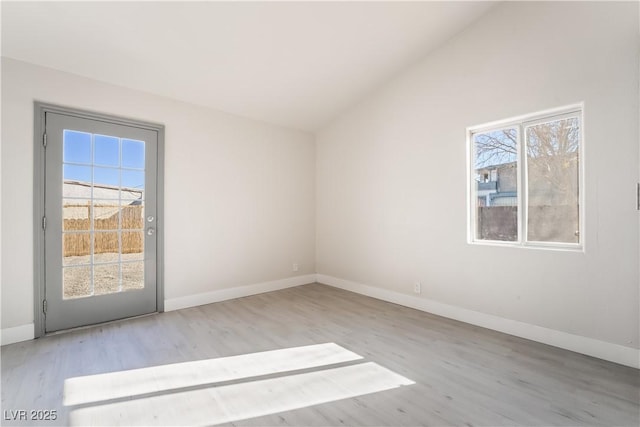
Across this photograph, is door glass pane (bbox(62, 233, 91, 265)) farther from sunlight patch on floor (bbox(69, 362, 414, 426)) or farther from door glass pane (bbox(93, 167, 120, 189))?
sunlight patch on floor (bbox(69, 362, 414, 426))

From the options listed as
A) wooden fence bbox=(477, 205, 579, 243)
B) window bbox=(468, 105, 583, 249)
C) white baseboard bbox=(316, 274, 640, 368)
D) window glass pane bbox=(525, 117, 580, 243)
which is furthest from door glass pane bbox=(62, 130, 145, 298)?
window glass pane bbox=(525, 117, 580, 243)

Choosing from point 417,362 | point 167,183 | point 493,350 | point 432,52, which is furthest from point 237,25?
point 493,350

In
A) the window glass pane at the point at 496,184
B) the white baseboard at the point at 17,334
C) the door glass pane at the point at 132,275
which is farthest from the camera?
the door glass pane at the point at 132,275

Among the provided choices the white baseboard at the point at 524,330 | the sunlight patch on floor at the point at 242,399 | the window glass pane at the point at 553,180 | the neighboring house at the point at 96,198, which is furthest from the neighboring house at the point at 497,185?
the neighboring house at the point at 96,198

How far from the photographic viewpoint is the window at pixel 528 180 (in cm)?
270

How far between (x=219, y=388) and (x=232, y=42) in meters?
3.02

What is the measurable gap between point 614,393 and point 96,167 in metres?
4.81

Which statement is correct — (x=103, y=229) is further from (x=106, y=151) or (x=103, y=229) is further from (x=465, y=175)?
(x=465, y=175)

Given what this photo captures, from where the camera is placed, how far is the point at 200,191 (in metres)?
3.89

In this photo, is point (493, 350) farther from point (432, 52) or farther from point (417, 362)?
point (432, 52)

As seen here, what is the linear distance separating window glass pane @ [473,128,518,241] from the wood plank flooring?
3.49 feet

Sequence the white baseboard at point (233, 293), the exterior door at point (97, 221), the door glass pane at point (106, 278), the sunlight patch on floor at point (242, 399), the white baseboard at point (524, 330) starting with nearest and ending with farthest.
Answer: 1. the sunlight patch on floor at point (242, 399)
2. the white baseboard at point (524, 330)
3. the exterior door at point (97, 221)
4. the door glass pane at point (106, 278)
5. the white baseboard at point (233, 293)

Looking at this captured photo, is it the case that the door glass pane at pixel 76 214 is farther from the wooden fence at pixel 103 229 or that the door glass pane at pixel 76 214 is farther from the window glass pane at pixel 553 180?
the window glass pane at pixel 553 180

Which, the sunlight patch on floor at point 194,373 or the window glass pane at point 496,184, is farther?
the window glass pane at point 496,184
